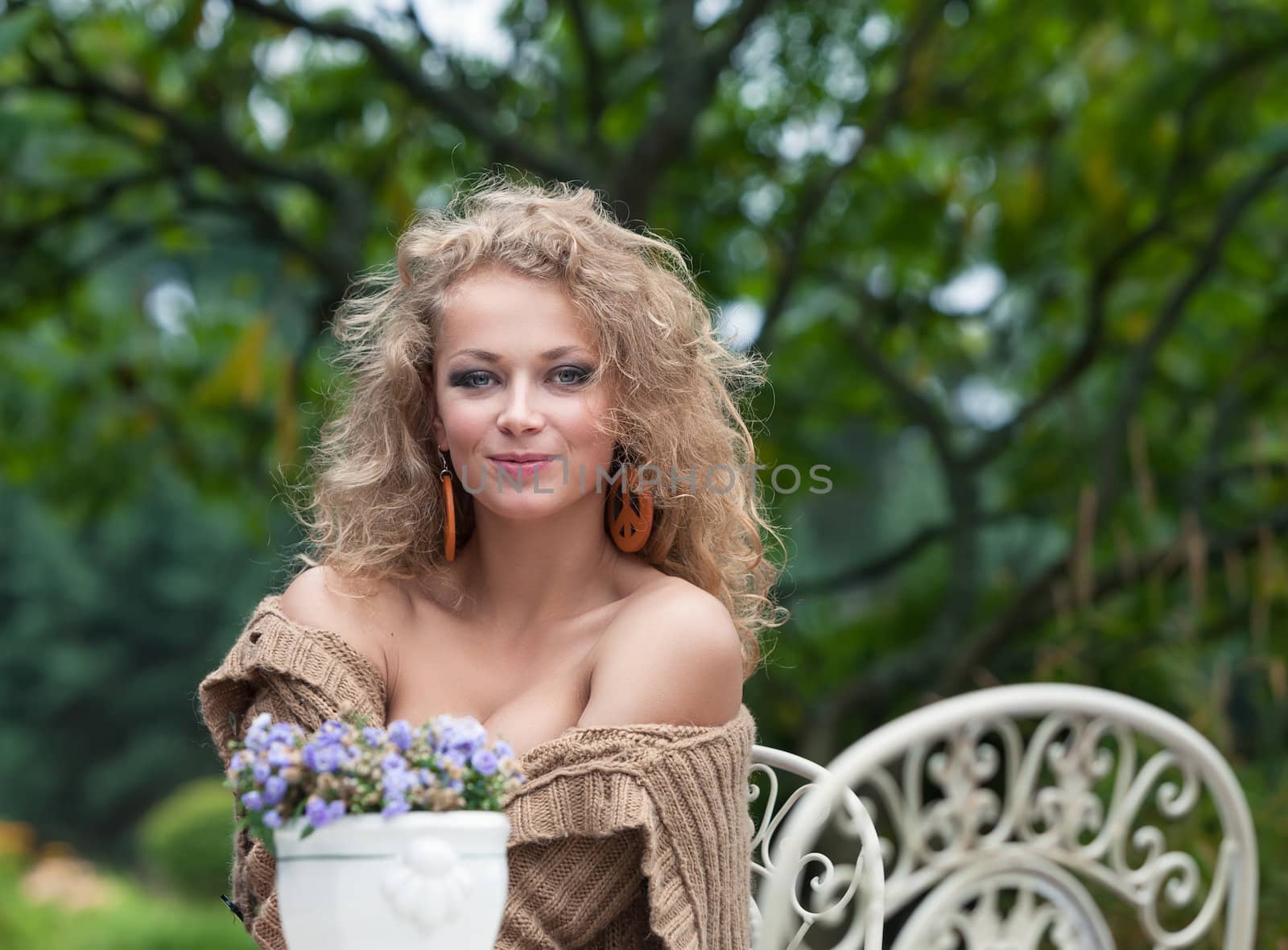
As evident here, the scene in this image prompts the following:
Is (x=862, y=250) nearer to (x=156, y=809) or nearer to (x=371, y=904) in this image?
(x=371, y=904)

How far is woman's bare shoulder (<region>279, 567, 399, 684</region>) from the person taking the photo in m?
2.03

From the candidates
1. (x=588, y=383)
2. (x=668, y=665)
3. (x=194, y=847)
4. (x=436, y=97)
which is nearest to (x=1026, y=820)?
(x=668, y=665)

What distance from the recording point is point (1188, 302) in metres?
5.57

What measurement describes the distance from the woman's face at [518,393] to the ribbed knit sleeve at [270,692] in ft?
0.96

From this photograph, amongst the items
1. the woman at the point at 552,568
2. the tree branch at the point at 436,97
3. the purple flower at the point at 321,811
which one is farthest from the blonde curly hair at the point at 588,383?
the tree branch at the point at 436,97

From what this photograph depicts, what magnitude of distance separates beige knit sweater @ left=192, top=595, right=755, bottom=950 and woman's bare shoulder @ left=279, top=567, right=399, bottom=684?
92mm

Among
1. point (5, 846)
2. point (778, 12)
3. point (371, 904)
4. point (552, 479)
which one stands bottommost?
point (371, 904)

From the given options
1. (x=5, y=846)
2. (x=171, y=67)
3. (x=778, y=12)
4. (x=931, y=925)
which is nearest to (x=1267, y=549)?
(x=778, y=12)

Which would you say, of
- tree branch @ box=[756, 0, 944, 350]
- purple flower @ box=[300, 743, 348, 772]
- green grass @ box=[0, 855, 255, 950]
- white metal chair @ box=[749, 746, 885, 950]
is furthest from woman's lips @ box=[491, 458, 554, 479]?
green grass @ box=[0, 855, 255, 950]

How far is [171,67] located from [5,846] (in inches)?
170

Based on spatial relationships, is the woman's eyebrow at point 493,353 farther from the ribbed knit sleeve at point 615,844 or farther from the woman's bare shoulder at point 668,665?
the ribbed knit sleeve at point 615,844

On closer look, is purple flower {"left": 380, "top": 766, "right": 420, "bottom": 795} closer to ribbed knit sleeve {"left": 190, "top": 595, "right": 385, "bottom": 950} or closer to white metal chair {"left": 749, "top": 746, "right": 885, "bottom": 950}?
white metal chair {"left": 749, "top": 746, "right": 885, "bottom": 950}

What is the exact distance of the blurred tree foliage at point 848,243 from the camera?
17.4ft

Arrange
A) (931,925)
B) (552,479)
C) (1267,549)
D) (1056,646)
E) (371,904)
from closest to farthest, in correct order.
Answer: (371,904) → (931,925) → (552,479) → (1267,549) → (1056,646)
